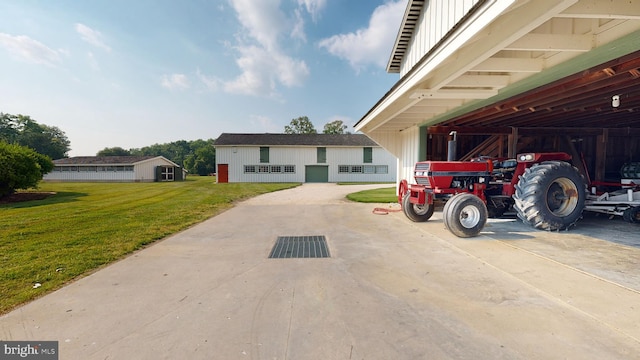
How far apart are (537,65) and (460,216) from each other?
116 inches

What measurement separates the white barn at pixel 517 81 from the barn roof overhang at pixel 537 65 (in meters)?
0.01

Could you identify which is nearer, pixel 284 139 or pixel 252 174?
pixel 252 174

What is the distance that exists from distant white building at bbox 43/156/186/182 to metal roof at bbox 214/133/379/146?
435 inches

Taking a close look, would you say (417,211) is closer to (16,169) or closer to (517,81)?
(517,81)

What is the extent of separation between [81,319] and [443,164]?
6810 millimetres

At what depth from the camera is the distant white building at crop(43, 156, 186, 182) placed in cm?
3275

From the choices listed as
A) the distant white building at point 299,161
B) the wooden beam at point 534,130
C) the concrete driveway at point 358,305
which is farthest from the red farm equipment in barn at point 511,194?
the distant white building at point 299,161

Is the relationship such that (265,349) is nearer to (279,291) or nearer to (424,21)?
(279,291)

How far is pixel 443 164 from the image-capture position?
6516 millimetres

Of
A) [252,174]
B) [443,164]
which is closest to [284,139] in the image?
[252,174]

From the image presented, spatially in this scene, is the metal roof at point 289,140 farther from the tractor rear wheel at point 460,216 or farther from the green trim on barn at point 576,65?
the tractor rear wheel at point 460,216

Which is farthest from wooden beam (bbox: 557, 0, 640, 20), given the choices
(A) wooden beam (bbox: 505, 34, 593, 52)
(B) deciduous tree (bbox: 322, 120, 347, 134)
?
(B) deciduous tree (bbox: 322, 120, 347, 134)

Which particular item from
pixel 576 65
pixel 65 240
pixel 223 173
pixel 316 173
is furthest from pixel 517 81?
pixel 223 173

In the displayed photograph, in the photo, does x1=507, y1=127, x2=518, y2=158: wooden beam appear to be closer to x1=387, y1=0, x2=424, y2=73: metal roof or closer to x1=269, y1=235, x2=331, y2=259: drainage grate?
x1=387, y1=0, x2=424, y2=73: metal roof
